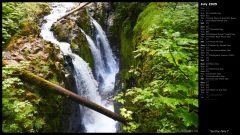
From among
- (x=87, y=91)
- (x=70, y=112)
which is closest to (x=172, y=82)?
(x=70, y=112)

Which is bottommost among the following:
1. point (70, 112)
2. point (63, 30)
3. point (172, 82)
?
point (70, 112)

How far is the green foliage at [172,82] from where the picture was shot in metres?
4.22

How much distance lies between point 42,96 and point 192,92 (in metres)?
3.13

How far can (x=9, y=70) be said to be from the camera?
4871mm

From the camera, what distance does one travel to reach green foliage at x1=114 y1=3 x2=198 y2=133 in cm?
422

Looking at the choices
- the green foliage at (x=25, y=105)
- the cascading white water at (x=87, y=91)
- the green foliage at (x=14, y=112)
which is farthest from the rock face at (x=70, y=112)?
the green foliage at (x=14, y=112)

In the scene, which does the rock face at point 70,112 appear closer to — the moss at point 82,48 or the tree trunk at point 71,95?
the tree trunk at point 71,95

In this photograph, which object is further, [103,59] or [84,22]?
[103,59]

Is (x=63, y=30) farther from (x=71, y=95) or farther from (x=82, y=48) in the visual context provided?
(x=71, y=95)

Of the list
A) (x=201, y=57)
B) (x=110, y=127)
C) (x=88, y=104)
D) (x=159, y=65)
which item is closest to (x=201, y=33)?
(x=201, y=57)

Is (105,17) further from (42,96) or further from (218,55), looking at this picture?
(218,55)

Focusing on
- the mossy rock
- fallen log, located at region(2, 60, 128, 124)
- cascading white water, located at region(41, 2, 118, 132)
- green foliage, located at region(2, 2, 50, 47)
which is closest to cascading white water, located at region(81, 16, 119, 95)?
the mossy rock

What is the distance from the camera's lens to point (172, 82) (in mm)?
4609

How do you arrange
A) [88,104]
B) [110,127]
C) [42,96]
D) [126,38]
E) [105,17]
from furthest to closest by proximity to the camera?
[105,17], [126,38], [110,127], [42,96], [88,104]
